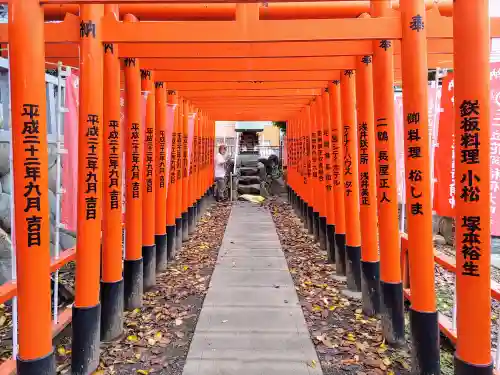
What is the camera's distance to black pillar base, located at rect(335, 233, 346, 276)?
19.1ft

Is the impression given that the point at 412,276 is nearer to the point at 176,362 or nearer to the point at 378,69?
the point at 378,69

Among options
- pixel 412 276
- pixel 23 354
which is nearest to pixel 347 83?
pixel 412 276

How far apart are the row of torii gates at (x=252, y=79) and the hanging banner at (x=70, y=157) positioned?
0.27 metres

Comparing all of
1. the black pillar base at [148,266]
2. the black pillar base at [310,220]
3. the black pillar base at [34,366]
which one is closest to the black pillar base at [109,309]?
the black pillar base at [34,366]

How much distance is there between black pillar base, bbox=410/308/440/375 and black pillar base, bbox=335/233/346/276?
271 centimetres

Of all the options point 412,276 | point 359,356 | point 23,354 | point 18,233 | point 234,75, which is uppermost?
point 234,75

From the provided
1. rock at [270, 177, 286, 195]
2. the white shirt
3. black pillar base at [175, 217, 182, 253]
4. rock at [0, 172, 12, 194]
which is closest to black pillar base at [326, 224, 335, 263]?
black pillar base at [175, 217, 182, 253]

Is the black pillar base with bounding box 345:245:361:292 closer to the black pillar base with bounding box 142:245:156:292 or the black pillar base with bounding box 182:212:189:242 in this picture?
the black pillar base with bounding box 142:245:156:292

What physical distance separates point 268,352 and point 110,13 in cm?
349

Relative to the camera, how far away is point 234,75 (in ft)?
18.5

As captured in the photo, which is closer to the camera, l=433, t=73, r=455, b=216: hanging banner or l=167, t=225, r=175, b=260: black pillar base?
l=433, t=73, r=455, b=216: hanging banner

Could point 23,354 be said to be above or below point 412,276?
below

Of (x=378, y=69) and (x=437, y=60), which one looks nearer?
(x=378, y=69)

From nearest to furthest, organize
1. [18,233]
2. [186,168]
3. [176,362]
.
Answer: [18,233] < [176,362] < [186,168]
